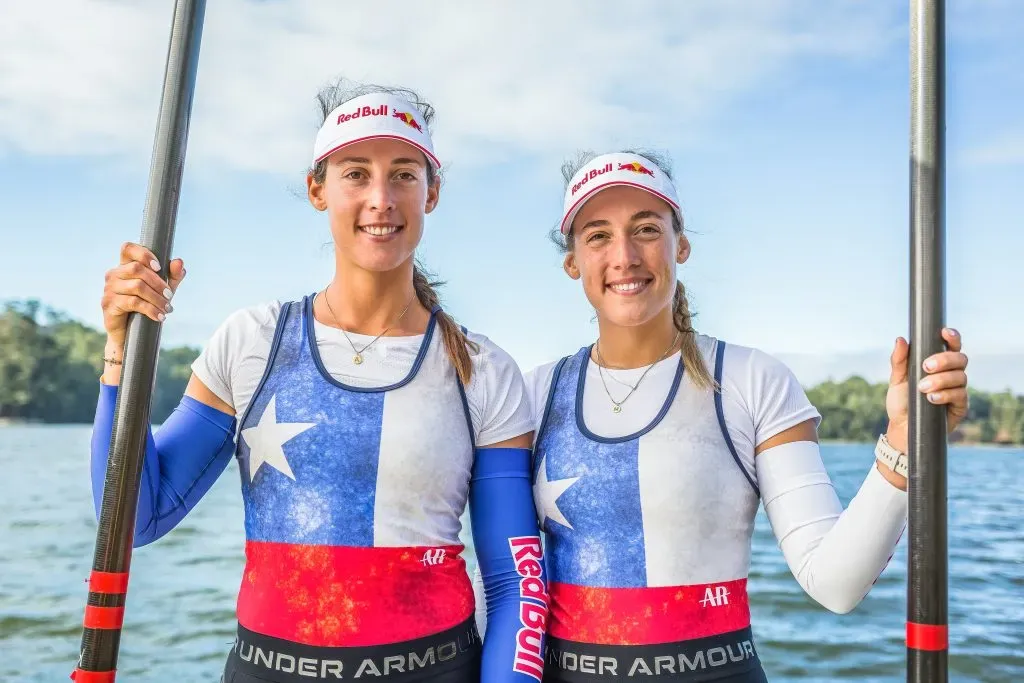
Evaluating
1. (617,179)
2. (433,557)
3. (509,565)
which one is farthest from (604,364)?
(433,557)

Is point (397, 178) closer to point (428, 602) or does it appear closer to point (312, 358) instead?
point (312, 358)

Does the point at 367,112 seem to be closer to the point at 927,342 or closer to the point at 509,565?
the point at 509,565

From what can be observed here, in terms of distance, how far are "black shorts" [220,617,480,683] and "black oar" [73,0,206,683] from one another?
1.09ft

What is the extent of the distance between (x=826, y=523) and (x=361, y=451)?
1.32 meters

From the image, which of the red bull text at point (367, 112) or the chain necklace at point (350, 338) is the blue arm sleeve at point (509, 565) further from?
the red bull text at point (367, 112)

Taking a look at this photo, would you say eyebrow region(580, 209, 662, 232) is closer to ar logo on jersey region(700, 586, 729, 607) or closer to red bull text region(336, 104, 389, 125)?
red bull text region(336, 104, 389, 125)

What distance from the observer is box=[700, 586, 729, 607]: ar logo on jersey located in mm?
2482

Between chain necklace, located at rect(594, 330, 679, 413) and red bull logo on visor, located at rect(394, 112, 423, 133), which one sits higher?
red bull logo on visor, located at rect(394, 112, 423, 133)

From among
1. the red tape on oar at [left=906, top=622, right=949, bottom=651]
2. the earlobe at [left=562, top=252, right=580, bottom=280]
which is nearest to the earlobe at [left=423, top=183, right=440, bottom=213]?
the earlobe at [left=562, top=252, right=580, bottom=280]

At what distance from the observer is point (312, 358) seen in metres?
2.45

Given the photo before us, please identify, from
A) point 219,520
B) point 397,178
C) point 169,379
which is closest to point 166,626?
point 219,520

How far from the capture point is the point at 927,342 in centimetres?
197

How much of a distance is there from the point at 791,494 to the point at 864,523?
0.76 ft

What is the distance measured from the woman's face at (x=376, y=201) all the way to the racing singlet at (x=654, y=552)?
82 centimetres
